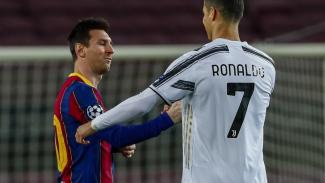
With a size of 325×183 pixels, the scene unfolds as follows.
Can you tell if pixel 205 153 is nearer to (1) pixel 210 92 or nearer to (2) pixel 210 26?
(1) pixel 210 92

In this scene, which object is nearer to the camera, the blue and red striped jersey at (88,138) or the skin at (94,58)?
the blue and red striped jersey at (88,138)

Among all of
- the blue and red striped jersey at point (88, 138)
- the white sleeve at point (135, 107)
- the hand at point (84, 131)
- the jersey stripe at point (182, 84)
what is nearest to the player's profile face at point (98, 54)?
the blue and red striped jersey at point (88, 138)

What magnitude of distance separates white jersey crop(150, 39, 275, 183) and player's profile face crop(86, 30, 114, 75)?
A: 83 centimetres

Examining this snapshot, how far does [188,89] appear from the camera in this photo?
383 centimetres

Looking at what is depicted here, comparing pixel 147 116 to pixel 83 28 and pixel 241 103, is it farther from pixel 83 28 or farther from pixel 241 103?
pixel 241 103

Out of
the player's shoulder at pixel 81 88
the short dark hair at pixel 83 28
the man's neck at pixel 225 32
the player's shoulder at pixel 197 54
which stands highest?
the short dark hair at pixel 83 28

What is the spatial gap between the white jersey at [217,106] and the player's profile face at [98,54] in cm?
83

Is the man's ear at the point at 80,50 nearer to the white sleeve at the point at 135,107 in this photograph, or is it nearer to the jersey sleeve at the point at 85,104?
the jersey sleeve at the point at 85,104

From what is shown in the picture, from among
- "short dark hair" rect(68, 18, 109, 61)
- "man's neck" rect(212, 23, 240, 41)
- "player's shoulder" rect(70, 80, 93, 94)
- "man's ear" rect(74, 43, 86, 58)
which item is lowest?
A: "player's shoulder" rect(70, 80, 93, 94)

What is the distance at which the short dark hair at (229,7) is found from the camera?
3889mm

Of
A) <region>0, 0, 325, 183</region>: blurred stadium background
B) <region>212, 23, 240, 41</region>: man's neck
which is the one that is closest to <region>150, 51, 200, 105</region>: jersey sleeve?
<region>212, 23, 240, 41</region>: man's neck

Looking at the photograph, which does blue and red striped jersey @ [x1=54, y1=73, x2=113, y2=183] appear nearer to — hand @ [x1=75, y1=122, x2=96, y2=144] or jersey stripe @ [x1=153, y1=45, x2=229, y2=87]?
hand @ [x1=75, y1=122, x2=96, y2=144]

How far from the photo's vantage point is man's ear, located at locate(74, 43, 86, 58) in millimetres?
4680

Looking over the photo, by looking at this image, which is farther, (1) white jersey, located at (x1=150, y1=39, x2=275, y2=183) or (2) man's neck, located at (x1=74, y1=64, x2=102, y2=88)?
(2) man's neck, located at (x1=74, y1=64, x2=102, y2=88)
